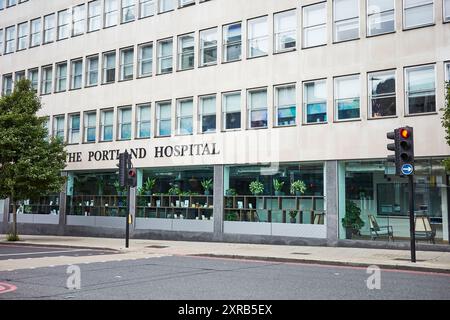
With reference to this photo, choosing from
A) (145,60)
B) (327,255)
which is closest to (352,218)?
(327,255)

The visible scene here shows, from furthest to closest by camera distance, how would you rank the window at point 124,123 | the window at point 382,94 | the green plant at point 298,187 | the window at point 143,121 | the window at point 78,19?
the window at point 78,19 → the window at point 124,123 → the window at point 143,121 → the green plant at point 298,187 → the window at point 382,94

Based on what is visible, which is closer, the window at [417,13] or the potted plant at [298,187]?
the window at [417,13]

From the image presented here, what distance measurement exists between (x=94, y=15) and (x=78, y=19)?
4.60ft

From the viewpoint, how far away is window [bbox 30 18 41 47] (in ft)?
111

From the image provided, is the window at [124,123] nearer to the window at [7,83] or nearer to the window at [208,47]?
the window at [208,47]

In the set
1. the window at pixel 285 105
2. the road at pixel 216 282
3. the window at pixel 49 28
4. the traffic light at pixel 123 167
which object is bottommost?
the road at pixel 216 282

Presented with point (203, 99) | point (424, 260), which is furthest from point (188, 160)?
point (424, 260)

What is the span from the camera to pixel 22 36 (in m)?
35.0

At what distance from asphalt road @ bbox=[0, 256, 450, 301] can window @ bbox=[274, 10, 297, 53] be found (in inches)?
454

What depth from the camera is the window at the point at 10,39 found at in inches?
1393

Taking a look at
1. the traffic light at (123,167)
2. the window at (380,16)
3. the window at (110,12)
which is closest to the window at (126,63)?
the window at (110,12)

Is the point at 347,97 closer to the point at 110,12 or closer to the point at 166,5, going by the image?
the point at 166,5

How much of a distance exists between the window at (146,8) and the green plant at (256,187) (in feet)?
36.9

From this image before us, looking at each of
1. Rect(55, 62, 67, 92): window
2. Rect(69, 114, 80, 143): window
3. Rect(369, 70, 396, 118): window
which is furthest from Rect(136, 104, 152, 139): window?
Rect(369, 70, 396, 118): window
